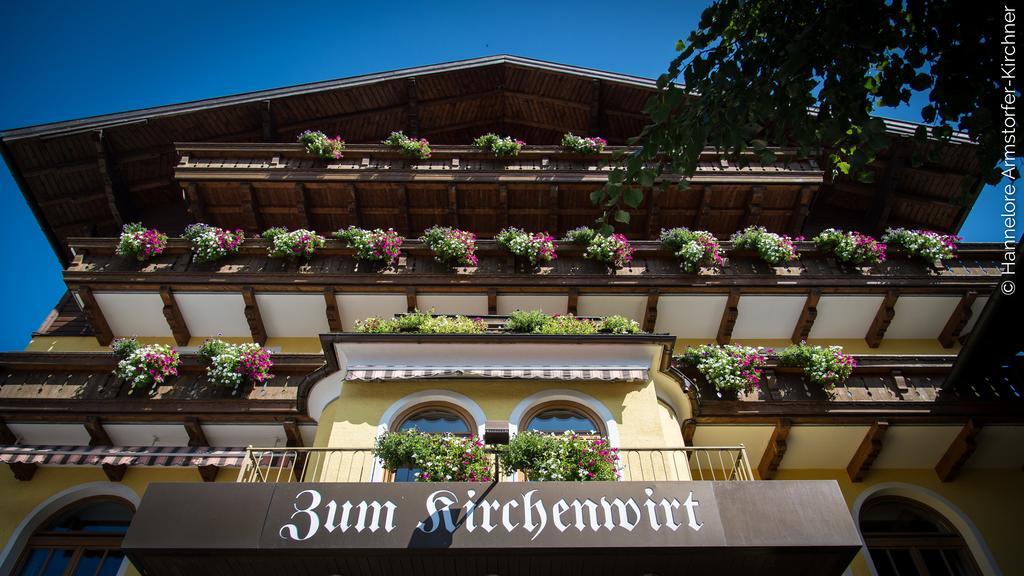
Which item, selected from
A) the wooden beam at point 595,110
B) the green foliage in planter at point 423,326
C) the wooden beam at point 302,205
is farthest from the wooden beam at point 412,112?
the green foliage in planter at point 423,326

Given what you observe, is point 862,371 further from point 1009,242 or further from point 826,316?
point 1009,242

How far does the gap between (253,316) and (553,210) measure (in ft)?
27.5

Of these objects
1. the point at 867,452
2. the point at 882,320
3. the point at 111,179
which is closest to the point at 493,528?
the point at 867,452

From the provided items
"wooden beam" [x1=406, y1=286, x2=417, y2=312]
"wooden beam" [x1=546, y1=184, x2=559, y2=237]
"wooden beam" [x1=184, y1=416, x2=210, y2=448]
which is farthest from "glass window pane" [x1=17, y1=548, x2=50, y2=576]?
"wooden beam" [x1=546, y1=184, x2=559, y2=237]

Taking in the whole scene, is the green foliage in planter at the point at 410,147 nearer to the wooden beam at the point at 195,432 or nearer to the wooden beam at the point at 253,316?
the wooden beam at the point at 253,316

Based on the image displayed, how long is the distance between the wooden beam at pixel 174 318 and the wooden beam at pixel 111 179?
4606 millimetres

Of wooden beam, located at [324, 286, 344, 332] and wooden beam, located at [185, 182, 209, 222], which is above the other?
wooden beam, located at [185, 182, 209, 222]

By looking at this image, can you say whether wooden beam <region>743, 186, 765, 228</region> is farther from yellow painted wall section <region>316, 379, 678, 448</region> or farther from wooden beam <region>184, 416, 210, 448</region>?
wooden beam <region>184, 416, 210, 448</region>

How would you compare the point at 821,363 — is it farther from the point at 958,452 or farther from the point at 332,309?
the point at 332,309

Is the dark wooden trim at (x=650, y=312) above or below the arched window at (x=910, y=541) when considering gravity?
above

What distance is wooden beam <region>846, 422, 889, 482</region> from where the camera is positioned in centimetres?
1252

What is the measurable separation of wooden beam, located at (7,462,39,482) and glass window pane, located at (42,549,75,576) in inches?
67.2

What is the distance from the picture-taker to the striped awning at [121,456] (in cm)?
1155

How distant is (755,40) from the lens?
8328 mm
